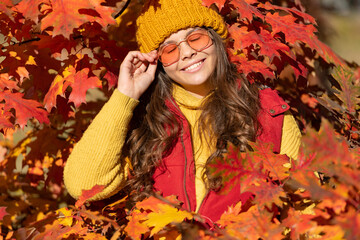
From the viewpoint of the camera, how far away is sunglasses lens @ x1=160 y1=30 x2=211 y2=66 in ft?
7.51

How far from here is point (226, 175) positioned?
1.53m

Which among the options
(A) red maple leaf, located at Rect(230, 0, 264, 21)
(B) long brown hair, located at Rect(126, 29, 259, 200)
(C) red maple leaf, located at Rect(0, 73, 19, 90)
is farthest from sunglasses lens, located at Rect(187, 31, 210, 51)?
(C) red maple leaf, located at Rect(0, 73, 19, 90)

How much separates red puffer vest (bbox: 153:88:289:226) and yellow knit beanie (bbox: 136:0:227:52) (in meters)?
0.43

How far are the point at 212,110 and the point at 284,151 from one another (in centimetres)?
47

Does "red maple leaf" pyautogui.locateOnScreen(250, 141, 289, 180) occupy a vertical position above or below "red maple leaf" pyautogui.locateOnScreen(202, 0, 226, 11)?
below

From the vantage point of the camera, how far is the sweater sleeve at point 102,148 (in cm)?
214

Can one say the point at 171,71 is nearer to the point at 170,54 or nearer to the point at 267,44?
the point at 170,54

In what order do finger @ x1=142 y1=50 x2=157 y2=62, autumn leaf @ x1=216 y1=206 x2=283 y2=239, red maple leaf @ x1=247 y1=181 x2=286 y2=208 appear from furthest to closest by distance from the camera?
finger @ x1=142 y1=50 x2=157 y2=62, red maple leaf @ x1=247 y1=181 x2=286 y2=208, autumn leaf @ x1=216 y1=206 x2=283 y2=239

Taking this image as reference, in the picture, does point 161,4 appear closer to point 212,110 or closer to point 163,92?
point 163,92

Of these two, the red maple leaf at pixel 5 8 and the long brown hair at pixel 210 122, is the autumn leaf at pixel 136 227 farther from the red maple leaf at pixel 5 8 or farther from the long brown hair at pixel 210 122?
the red maple leaf at pixel 5 8

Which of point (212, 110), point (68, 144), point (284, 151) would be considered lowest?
point (68, 144)

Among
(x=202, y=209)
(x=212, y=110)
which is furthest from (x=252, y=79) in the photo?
(x=202, y=209)

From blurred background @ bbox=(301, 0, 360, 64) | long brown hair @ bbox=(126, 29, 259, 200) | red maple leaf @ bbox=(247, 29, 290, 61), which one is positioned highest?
red maple leaf @ bbox=(247, 29, 290, 61)

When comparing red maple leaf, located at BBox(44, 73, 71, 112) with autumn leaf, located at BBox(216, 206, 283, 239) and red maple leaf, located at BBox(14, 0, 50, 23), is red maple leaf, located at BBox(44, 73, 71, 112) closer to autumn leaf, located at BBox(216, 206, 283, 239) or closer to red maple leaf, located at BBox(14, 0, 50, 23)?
red maple leaf, located at BBox(14, 0, 50, 23)
